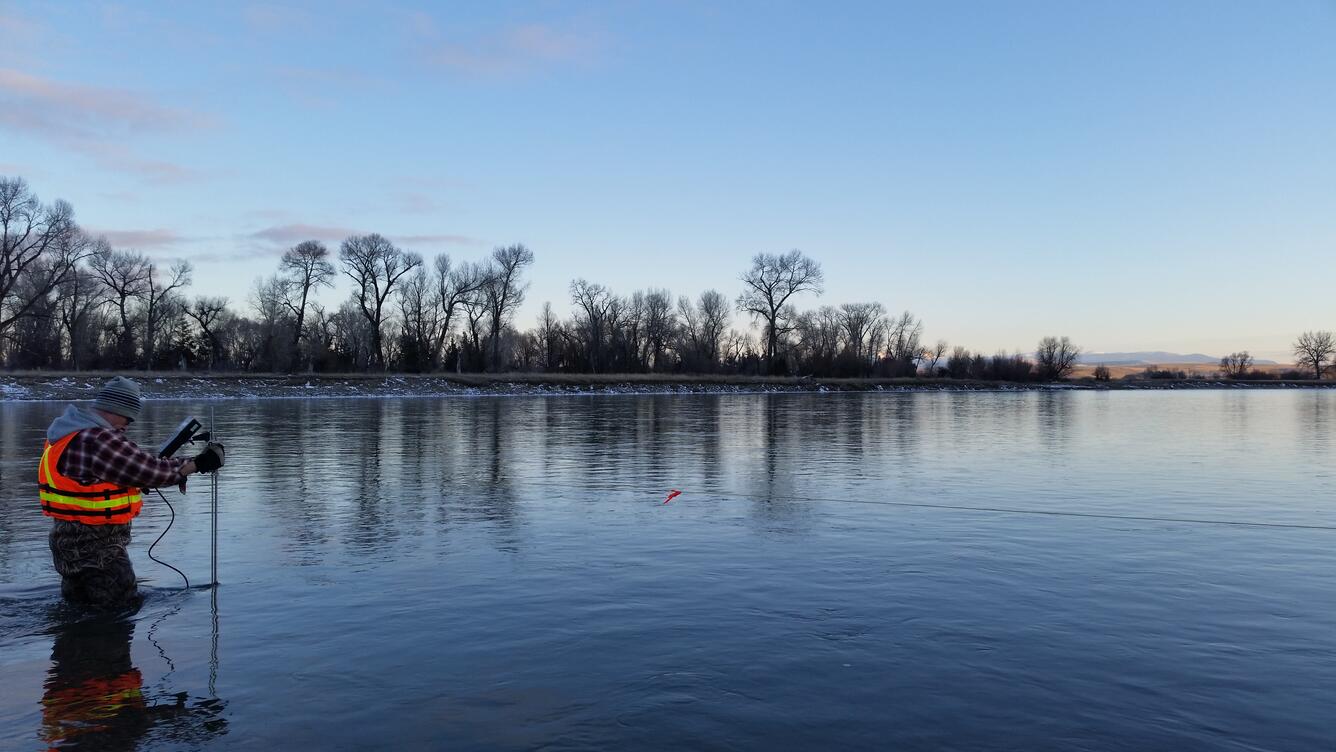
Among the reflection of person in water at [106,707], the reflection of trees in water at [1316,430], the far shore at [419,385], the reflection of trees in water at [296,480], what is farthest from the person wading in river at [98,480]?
the far shore at [419,385]

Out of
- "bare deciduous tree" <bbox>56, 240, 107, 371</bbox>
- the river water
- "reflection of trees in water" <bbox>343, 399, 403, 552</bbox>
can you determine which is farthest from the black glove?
"bare deciduous tree" <bbox>56, 240, 107, 371</bbox>

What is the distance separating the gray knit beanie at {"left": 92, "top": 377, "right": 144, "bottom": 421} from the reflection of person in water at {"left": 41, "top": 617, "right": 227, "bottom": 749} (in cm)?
180

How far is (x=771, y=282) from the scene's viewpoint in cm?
10869

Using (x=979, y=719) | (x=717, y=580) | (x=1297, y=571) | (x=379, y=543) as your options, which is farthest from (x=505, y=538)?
(x=1297, y=571)

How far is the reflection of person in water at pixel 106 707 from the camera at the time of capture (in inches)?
209

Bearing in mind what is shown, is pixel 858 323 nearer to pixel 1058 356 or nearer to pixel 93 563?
pixel 1058 356

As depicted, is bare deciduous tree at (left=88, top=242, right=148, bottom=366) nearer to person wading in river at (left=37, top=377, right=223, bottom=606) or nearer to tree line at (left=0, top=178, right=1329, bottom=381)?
tree line at (left=0, top=178, right=1329, bottom=381)

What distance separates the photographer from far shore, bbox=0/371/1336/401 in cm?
5441

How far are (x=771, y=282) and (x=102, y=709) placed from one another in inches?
4137

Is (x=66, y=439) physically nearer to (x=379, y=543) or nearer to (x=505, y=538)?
(x=379, y=543)

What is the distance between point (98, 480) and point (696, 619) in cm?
487

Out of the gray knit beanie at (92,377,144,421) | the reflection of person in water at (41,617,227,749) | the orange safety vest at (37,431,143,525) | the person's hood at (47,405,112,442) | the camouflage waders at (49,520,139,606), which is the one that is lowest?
the reflection of person in water at (41,617,227,749)

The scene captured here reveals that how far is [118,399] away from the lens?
7262 mm

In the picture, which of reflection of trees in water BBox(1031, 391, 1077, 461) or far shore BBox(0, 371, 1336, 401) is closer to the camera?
reflection of trees in water BBox(1031, 391, 1077, 461)
